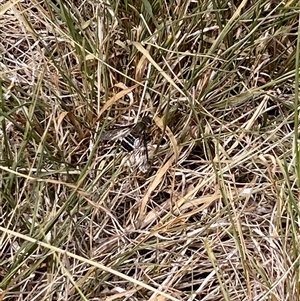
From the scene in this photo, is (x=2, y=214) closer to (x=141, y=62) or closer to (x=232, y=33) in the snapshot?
(x=141, y=62)

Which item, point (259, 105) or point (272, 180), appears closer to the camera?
point (272, 180)

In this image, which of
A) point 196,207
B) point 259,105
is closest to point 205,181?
point 196,207

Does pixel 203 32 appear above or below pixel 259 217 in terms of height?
above

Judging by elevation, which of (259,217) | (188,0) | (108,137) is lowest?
(259,217)
